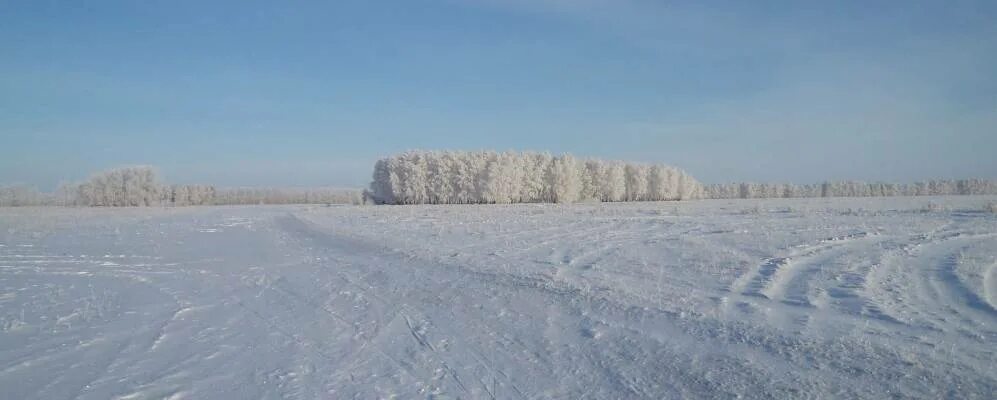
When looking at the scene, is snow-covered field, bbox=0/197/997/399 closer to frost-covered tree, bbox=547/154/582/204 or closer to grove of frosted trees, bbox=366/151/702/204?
grove of frosted trees, bbox=366/151/702/204

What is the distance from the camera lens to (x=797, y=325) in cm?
649

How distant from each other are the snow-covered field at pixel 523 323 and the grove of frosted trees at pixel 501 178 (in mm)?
48585

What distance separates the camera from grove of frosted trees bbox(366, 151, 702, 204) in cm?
6262

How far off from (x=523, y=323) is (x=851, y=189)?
91632 millimetres

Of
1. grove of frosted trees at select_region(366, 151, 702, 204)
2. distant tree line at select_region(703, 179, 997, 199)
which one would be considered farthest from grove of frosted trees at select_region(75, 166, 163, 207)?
distant tree line at select_region(703, 179, 997, 199)

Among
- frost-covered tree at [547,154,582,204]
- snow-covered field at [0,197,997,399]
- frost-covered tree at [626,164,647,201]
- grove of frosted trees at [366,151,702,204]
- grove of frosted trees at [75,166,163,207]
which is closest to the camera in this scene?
snow-covered field at [0,197,997,399]

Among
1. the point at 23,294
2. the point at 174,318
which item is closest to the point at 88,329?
the point at 174,318

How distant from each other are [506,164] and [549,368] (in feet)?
187

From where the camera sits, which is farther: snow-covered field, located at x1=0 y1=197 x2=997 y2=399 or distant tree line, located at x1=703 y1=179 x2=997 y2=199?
distant tree line, located at x1=703 y1=179 x2=997 y2=199

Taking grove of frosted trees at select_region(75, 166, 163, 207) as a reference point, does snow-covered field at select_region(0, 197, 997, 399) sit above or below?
below

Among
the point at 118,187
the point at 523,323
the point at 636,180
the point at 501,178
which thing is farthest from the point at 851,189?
the point at 118,187

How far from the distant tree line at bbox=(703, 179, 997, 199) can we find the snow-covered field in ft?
253

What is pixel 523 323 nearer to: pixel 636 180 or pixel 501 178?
pixel 501 178

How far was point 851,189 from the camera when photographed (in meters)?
83.0
